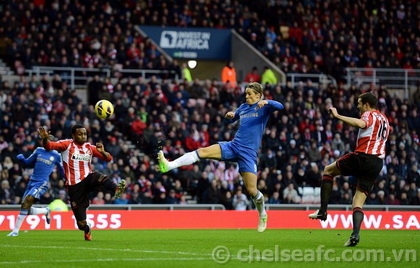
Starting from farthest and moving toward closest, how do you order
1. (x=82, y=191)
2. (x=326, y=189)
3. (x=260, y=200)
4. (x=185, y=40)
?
(x=185, y=40) < (x=82, y=191) < (x=260, y=200) < (x=326, y=189)

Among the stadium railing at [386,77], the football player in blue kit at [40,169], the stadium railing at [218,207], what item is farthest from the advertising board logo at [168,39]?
the football player in blue kit at [40,169]

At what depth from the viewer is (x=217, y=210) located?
90.8ft

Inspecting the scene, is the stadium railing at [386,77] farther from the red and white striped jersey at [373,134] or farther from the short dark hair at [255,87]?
the red and white striped jersey at [373,134]

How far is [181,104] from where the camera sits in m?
32.7

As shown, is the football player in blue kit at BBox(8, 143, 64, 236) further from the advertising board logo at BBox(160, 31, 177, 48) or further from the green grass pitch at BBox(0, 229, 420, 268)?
the advertising board logo at BBox(160, 31, 177, 48)

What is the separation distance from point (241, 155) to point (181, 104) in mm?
15675

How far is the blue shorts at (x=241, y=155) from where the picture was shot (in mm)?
17016

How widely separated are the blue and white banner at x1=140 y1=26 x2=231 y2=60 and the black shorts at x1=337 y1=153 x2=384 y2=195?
77.3 ft

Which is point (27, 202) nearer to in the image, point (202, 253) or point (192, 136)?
point (202, 253)

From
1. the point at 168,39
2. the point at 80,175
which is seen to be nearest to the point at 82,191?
the point at 80,175

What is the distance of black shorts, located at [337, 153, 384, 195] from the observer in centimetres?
1573

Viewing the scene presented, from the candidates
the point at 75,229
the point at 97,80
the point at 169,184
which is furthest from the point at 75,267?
the point at 97,80

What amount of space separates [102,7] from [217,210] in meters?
11.7

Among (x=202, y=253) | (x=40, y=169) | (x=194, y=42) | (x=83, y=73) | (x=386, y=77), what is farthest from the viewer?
(x=194, y=42)
